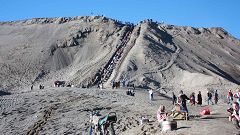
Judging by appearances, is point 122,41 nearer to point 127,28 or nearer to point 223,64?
point 127,28

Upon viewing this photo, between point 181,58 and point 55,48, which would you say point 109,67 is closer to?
point 181,58

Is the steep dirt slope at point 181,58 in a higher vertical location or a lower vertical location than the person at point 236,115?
higher

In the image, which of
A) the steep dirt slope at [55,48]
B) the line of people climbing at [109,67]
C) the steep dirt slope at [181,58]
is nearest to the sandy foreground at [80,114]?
the line of people climbing at [109,67]

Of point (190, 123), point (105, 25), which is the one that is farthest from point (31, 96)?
point (105, 25)

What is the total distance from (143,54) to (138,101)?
34.0 m

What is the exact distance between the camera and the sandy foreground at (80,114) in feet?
66.5

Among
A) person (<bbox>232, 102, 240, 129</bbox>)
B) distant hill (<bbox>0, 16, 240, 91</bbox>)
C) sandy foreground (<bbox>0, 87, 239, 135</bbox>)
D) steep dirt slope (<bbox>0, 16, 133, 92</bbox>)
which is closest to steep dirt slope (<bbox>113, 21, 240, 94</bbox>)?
distant hill (<bbox>0, 16, 240, 91</bbox>)

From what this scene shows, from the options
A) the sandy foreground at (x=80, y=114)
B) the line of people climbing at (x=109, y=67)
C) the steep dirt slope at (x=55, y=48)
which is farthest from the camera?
the steep dirt slope at (x=55, y=48)

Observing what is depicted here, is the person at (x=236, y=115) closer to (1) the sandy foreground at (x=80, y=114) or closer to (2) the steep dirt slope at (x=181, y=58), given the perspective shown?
(1) the sandy foreground at (x=80, y=114)

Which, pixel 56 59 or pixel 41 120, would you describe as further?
pixel 56 59

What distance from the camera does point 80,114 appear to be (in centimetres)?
3219

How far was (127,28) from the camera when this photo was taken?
295ft

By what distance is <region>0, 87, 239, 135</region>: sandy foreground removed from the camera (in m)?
20.3

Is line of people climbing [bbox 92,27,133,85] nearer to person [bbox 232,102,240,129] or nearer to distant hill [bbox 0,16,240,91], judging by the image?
distant hill [bbox 0,16,240,91]
